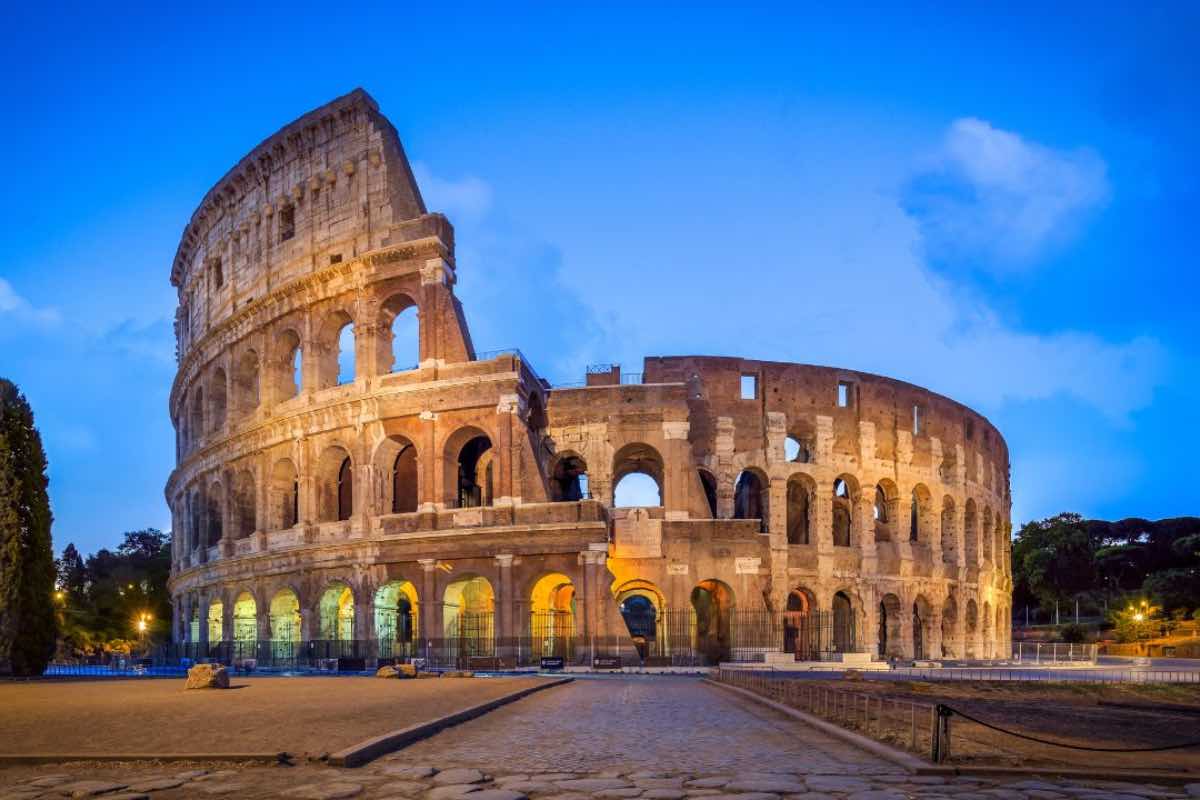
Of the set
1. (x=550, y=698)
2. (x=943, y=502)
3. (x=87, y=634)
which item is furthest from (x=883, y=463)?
(x=87, y=634)

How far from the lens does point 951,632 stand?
40.7 m

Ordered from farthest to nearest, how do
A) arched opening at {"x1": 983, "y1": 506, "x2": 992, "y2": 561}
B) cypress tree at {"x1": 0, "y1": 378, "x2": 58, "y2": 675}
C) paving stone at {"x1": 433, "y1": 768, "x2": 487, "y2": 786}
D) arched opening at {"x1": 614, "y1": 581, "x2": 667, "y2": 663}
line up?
arched opening at {"x1": 983, "y1": 506, "x2": 992, "y2": 561} < arched opening at {"x1": 614, "y1": 581, "x2": 667, "y2": 663} < cypress tree at {"x1": 0, "y1": 378, "x2": 58, "y2": 675} < paving stone at {"x1": 433, "y1": 768, "x2": 487, "y2": 786}

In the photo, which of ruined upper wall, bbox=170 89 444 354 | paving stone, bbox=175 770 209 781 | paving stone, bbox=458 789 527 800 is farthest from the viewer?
ruined upper wall, bbox=170 89 444 354

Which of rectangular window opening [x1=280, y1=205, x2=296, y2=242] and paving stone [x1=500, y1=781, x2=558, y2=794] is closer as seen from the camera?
A: paving stone [x1=500, y1=781, x2=558, y2=794]

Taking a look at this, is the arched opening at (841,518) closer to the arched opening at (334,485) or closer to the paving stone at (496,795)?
the arched opening at (334,485)

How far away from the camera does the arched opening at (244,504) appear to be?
36938 mm

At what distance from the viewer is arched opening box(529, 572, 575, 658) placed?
30.3 metres

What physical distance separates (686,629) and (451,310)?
462 inches

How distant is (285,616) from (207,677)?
18.3 meters

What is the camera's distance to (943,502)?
4084 centimetres

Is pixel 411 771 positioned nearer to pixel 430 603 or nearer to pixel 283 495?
pixel 430 603

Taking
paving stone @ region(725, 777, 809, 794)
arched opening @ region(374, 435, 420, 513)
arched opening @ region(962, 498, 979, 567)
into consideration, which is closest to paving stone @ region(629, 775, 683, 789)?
paving stone @ region(725, 777, 809, 794)

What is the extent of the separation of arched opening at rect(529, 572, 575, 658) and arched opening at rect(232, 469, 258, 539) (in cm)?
1152

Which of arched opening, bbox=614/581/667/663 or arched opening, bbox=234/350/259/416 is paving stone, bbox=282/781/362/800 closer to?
arched opening, bbox=614/581/667/663
